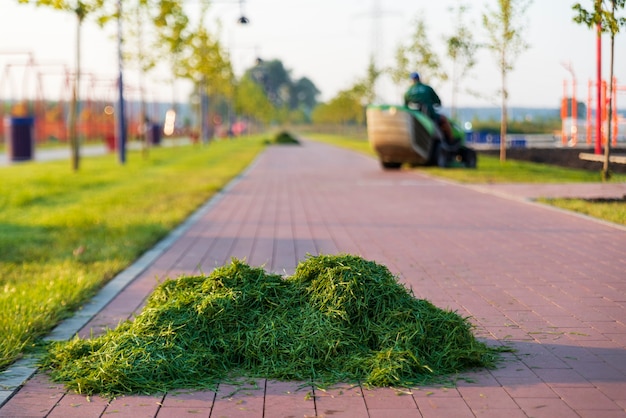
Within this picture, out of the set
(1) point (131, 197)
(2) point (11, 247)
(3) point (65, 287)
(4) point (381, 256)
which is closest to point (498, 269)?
(4) point (381, 256)

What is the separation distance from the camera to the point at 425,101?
21641 millimetres

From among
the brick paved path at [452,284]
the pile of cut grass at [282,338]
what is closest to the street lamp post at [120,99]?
the brick paved path at [452,284]

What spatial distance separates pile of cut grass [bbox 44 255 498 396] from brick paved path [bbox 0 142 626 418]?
0.49 feet

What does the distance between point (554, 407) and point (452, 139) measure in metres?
19.7

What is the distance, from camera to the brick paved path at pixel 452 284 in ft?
13.9

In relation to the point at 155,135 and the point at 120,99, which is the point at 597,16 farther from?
the point at 155,135

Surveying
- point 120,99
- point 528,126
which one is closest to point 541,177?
point 120,99

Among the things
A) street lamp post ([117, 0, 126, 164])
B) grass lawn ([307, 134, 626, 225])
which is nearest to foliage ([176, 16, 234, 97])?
street lamp post ([117, 0, 126, 164])

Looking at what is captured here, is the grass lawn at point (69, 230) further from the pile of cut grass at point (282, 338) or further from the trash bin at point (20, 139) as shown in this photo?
the trash bin at point (20, 139)

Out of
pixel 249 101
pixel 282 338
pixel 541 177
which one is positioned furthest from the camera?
pixel 249 101

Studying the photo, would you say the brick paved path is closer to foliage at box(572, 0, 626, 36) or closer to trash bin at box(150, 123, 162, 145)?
foliage at box(572, 0, 626, 36)

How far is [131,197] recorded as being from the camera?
15.7 m

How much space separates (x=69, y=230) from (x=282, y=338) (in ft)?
22.2

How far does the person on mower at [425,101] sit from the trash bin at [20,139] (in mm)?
14166
